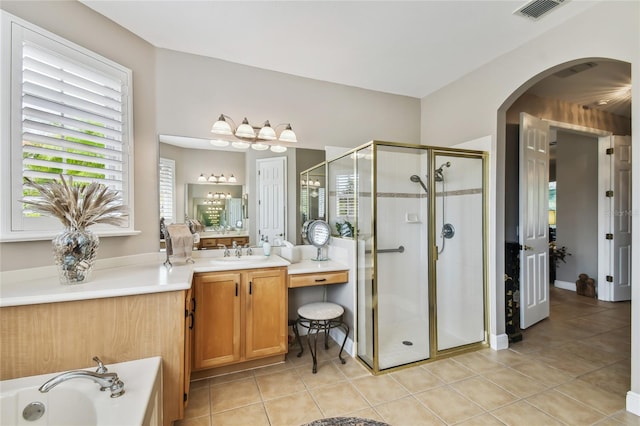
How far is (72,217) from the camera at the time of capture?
5.76 ft

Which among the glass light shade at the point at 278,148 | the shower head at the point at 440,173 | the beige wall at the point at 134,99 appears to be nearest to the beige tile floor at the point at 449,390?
the beige wall at the point at 134,99

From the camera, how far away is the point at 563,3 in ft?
6.75

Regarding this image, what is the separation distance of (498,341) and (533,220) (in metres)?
1.52

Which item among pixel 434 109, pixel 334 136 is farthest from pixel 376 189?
pixel 434 109

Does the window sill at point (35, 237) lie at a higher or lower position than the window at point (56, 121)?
lower

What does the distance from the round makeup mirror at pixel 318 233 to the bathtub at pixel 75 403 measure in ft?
6.25

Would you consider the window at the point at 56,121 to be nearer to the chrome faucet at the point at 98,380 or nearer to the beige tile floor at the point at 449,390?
the chrome faucet at the point at 98,380

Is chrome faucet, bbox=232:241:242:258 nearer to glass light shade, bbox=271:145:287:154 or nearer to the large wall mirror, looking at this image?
the large wall mirror

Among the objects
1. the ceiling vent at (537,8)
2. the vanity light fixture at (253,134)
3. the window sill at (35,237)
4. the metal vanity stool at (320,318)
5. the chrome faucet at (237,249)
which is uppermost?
the ceiling vent at (537,8)

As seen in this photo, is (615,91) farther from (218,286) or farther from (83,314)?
(83,314)

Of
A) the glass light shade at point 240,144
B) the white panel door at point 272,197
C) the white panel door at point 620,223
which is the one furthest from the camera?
the white panel door at point 620,223

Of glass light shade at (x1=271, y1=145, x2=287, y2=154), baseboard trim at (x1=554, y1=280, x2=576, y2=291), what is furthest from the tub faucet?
baseboard trim at (x1=554, y1=280, x2=576, y2=291)

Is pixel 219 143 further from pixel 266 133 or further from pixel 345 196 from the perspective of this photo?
pixel 345 196

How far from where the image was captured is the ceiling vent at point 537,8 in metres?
2.05
